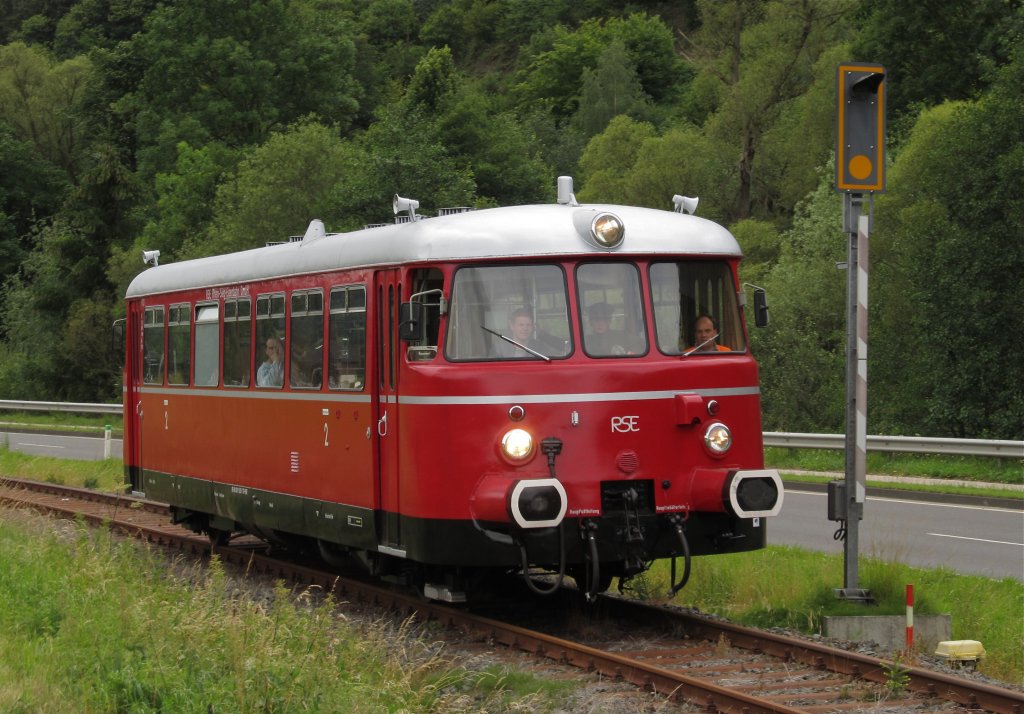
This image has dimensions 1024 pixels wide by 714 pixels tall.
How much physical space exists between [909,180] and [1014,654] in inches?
1197

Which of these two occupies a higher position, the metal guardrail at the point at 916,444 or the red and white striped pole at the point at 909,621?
the red and white striped pole at the point at 909,621

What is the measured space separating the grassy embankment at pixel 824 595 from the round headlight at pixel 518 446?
1733 mm

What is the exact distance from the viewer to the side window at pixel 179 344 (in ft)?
54.0

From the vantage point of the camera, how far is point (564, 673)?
32.8 ft

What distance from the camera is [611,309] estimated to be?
11.3 metres

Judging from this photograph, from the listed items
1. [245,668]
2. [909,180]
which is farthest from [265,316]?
[909,180]

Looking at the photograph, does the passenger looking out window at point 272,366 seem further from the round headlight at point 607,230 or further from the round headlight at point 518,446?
the round headlight at point 607,230

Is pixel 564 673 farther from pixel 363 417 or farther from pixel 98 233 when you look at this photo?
pixel 98 233

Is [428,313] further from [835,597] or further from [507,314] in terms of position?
[835,597]

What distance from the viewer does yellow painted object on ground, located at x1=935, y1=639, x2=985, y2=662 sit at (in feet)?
33.7

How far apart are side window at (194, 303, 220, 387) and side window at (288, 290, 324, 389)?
210 centimetres

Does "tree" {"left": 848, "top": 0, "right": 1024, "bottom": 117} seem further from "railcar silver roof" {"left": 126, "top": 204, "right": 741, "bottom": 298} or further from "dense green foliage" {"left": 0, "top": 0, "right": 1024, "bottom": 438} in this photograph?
"railcar silver roof" {"left": 126, "top": 204, "right": 741, "bottom": 298}

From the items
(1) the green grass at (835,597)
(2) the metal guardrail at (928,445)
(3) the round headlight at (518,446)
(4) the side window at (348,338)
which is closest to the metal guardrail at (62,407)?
(2) the metal guardrail at (928,445)

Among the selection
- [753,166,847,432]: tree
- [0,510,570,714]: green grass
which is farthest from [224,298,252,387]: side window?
[753,166,847,432]: tree
